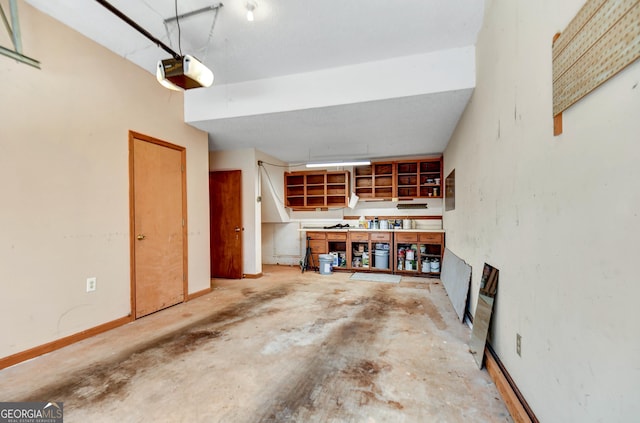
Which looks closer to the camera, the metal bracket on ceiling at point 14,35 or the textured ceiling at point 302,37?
the metal bracket on ceiling at point 14,35

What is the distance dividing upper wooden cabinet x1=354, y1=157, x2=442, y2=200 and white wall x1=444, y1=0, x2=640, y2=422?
369 cm

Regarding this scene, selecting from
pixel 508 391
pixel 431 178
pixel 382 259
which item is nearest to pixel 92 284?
pixel 508 391

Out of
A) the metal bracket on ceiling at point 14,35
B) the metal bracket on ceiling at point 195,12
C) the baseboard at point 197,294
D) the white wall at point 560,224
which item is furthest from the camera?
the baseboard at point 197,294

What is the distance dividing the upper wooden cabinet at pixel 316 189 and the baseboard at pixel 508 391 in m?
4.62

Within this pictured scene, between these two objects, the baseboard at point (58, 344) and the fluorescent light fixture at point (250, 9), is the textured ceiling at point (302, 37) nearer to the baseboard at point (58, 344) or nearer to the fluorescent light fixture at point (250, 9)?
the fluorescent light fixture at point (250, 9)

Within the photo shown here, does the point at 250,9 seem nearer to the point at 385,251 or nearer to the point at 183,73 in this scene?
the point at 183,73

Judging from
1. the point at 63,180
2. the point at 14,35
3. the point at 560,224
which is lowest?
the point at 560,224

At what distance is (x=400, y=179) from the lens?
6.27m

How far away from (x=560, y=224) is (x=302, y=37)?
261cm

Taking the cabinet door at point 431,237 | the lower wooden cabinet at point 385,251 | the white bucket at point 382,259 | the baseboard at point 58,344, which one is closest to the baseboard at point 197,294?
the baseboard at point 58,344

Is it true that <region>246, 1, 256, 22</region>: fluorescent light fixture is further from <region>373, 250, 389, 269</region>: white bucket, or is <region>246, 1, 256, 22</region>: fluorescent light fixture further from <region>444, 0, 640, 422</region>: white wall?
<region>373, 250, 389, 269</region>: white bucket

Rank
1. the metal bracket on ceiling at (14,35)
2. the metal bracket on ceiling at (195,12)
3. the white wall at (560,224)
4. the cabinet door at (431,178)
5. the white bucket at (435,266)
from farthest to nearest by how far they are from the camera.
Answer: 1. the cabinet door at (431,178)
2. the white bucket at (435,266)
3. the metal bracket on ceiling at (195,12)
4. the metal bracket on ceiling at (14,35)
5. the white wall at (560,224)

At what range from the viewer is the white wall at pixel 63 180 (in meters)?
2.28

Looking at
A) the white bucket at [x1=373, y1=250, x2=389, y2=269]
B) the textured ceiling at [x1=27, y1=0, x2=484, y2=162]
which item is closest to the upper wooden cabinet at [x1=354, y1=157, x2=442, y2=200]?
the white bucket at [x1=373, y1=250, x2=389, y2=269]
